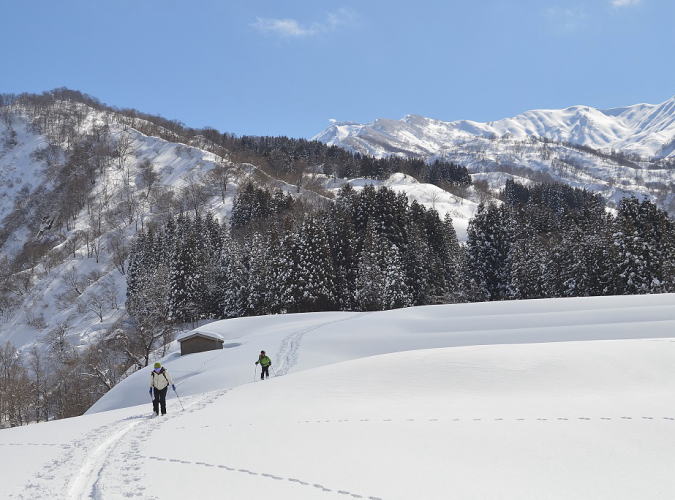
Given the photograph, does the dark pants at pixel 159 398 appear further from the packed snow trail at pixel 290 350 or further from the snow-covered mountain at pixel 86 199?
the snow-covered mountain at pixel 86 199

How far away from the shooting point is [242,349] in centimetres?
3172

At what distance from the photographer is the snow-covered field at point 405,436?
6.74 meters

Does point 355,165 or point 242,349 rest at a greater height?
point 355,165

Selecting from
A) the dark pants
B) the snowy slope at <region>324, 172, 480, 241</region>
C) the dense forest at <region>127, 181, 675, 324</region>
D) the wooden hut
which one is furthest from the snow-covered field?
the snowy slope at <region>324, 172, 480, 241</region>

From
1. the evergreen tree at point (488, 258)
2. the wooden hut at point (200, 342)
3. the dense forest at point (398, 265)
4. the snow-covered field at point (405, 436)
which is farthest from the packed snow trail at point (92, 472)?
the evergreen tree at point (488, 258)

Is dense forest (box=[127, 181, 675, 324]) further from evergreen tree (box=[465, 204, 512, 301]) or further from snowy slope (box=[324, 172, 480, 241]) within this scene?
snowy slope (box=[324, 172, 480, 241])

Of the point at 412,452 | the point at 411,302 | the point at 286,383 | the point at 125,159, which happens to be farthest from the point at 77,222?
the point at 412,452

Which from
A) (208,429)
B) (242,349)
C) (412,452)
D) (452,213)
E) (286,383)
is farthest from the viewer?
(452,213)

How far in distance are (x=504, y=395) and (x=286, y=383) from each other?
299 inches

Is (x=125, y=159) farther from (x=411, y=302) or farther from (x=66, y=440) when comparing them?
(x=66, y=440)

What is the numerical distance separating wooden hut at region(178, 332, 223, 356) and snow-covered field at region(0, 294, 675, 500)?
1965cm

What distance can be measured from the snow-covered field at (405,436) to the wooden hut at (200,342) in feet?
64.5

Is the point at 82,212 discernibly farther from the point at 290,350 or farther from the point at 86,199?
the point at 290,350

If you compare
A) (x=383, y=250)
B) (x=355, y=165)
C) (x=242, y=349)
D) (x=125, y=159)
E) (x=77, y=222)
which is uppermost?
(x=125, y=159)
